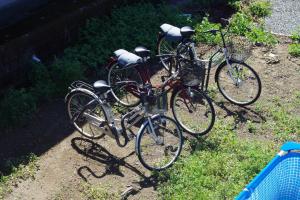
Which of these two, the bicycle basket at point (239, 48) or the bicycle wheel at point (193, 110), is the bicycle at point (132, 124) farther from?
the bicycle basket at point (239, 48)

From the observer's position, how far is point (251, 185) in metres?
4.08

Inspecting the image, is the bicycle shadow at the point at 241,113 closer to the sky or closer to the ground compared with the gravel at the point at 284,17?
closer to the ground

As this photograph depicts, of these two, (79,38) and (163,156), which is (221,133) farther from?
(79,38)

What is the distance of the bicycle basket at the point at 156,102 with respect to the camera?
624cm

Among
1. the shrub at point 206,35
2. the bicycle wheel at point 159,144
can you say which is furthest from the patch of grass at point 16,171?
the shrub at point 206,35

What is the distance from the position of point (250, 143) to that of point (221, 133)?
1.53ft

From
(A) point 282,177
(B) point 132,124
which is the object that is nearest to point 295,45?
(B) point 132,124

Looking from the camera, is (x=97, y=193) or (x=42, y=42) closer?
(x=97, y=193)

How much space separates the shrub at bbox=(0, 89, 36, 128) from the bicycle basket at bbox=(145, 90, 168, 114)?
87.2 inches

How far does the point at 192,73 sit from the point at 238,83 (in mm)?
1297

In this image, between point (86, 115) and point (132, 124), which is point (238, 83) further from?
point (86, 115)

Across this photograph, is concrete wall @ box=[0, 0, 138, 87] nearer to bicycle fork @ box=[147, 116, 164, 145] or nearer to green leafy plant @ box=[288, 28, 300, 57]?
bicycle fork @ box=[147, 116, 164, 145]

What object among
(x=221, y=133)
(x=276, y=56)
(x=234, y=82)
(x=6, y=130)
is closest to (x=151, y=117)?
(x=221, y=133)

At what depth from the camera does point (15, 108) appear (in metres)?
7.29
